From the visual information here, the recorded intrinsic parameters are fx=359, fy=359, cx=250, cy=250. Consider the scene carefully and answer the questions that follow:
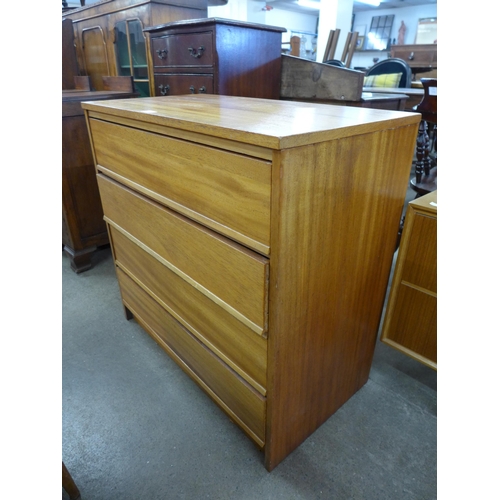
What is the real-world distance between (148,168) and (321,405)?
82 cm

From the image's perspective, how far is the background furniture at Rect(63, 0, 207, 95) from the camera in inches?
80.7

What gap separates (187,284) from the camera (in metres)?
0.98

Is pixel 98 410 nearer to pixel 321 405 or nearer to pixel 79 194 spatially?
pixel 321 405

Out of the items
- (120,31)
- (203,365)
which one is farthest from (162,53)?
(203,365)

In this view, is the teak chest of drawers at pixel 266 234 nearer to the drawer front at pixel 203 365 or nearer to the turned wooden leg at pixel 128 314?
the drawer front at pixel 203 365

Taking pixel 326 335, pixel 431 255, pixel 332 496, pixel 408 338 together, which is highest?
pixel 431 255

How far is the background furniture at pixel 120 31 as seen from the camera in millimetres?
2049

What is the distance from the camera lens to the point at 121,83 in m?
1.97

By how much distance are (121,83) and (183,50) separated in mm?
528

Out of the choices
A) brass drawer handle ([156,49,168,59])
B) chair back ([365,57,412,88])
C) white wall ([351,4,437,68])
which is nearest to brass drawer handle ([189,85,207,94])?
brass drawer handle ([156,49,168,59])

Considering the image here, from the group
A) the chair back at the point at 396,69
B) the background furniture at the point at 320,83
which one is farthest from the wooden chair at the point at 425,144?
the chair back at the point at 396,69

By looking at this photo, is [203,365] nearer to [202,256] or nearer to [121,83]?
[202,256]
